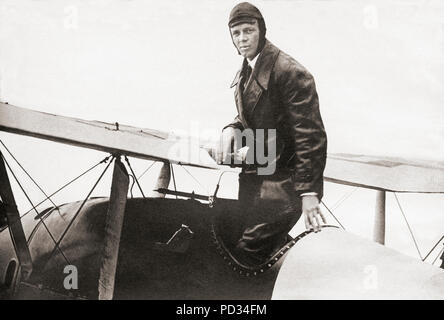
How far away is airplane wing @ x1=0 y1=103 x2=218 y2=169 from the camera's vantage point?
3.93m

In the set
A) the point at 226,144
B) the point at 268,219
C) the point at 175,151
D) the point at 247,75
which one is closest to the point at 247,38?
the point at 247,75

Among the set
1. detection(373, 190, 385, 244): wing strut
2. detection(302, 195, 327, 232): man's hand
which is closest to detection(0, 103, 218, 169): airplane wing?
detection(302, 195, 327, 232): man's hand

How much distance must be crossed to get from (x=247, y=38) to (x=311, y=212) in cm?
123

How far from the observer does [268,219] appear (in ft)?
10.8

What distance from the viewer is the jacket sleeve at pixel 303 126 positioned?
3.19 meters

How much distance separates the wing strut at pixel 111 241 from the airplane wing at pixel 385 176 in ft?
4.88

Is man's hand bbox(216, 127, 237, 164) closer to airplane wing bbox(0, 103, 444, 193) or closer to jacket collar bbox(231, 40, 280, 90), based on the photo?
airplane wing bbox(0, 103, 444, 193)

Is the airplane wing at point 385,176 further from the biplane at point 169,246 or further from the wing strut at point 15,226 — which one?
the wing strut at point 15,226

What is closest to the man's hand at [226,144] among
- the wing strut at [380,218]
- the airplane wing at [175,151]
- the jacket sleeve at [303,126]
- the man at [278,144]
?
the man at [278,144]

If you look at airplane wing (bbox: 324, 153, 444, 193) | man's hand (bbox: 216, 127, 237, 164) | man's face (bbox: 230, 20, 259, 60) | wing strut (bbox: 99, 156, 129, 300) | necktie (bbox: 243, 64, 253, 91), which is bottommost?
wing strut (bbox: 99, 156, 129, 300)

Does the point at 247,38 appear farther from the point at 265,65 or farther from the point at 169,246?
the point at 169,246

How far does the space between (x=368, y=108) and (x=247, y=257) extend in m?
1.82

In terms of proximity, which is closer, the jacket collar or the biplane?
the biplane
